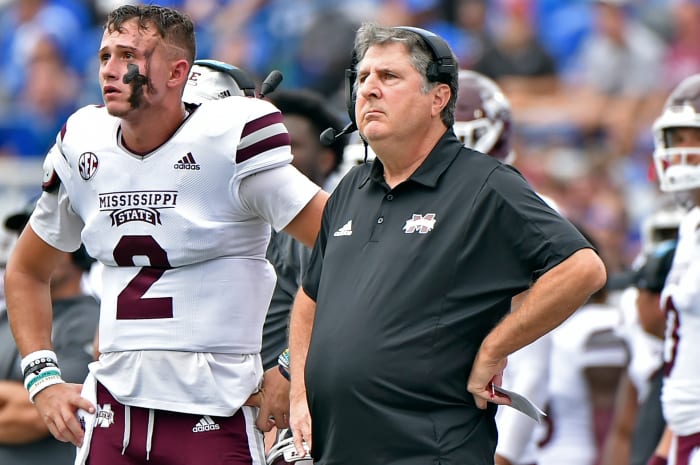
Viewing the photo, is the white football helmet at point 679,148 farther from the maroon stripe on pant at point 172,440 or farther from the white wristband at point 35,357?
the white wristband at point 35,357

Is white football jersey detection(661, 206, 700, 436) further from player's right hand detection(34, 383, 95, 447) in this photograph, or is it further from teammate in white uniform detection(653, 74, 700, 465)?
player's right hand detection(34, 383, 95, 447)

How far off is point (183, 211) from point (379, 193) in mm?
628

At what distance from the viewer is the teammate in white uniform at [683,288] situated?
5879 mm

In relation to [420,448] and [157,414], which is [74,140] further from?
[420,448]

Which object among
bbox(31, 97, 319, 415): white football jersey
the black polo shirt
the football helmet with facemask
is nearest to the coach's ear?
bbox(31, 97, 319, 415): white football jersey

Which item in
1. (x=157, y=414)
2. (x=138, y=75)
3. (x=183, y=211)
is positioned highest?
(x=138, y=75)

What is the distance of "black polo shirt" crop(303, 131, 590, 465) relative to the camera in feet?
13.6

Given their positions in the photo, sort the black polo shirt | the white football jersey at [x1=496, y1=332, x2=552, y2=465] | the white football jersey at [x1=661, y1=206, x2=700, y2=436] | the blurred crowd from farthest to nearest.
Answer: the blurred crowd < the white football jersey at [x1=496, y1=332, x2=552, y2=465] < the white football jersey at [x1=661, y1=206, x2=700, y2=436] < the black polo shirt

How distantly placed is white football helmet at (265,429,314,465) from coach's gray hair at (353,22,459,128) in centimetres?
125

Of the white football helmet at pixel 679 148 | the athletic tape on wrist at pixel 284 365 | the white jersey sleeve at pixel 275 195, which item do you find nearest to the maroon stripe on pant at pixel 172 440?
the athletic tape on wrist at pixel 284 365

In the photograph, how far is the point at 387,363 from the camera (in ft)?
13.7

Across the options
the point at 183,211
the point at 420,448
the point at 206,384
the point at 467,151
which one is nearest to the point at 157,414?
the point at 206,384

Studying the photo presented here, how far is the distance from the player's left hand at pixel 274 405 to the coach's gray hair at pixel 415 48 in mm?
991

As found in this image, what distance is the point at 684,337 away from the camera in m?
5.93
